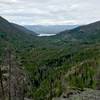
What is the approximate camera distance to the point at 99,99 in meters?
114

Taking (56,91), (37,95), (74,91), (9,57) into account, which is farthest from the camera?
(37,95)

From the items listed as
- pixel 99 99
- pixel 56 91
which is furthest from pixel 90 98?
pixel 56 91

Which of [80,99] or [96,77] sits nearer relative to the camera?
[80,99]

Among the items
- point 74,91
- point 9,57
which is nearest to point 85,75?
point 74,91

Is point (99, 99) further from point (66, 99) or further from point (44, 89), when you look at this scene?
point (44, 89)

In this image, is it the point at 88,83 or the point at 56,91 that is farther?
the point at 88,83

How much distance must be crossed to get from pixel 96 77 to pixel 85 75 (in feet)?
48.3

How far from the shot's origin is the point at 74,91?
12900 centimetres

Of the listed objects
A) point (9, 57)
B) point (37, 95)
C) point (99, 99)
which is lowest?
point (37, 95)

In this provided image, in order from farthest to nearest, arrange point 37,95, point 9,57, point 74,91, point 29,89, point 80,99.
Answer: point 29,89
point 37,95
point 74,91
point 80,99
point 9,57

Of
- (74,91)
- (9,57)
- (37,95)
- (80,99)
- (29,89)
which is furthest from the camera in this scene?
(29,89)

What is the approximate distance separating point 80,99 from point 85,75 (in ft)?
300

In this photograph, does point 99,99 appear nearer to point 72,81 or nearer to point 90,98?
point 90,98

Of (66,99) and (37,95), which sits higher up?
(66,99)
